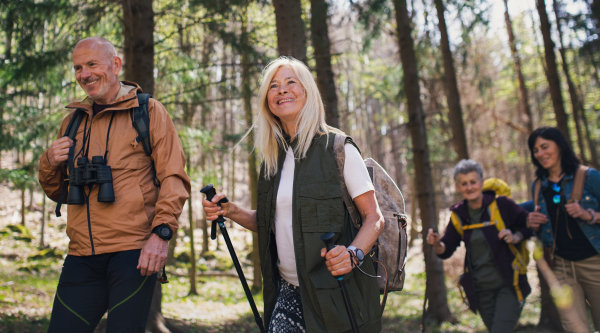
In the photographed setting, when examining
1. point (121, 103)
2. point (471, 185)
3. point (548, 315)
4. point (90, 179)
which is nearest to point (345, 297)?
point (90, 179)

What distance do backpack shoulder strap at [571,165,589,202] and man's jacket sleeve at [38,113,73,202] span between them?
4.67m

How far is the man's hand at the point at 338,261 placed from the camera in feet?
7.34

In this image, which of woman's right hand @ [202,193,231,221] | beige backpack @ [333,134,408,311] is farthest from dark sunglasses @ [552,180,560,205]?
woman's right hand @ [202,193,231,221]

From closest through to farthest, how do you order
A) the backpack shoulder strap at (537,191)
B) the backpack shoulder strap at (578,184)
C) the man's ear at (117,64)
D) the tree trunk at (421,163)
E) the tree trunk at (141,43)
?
the man's ear at (117,64) < the backpack shoulder strap at (578,184) < the backpack shoulder strap at (537,191) < the tree trunk at (141,43) < the tree trunk at (421,163)

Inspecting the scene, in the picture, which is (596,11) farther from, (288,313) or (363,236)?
(288,313)

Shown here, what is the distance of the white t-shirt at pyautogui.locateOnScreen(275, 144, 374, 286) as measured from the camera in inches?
99.3

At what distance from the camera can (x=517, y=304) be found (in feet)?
15.1

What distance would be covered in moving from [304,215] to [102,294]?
4.40ft

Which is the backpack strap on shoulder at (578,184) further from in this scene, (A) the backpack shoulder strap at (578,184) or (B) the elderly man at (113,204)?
(B) the elderly man at (113,204)

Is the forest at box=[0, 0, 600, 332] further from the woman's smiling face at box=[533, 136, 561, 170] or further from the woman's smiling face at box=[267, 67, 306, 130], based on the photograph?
the woman's smiling face at box=[533, 136, 561, 170]

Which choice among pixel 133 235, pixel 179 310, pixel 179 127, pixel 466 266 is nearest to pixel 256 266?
pixel 179 310

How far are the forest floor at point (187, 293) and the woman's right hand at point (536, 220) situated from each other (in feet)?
6.79

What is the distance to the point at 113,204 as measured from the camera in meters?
2.67

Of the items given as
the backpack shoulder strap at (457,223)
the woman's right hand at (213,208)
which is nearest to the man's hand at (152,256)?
the woman's right hand at (213,208)
